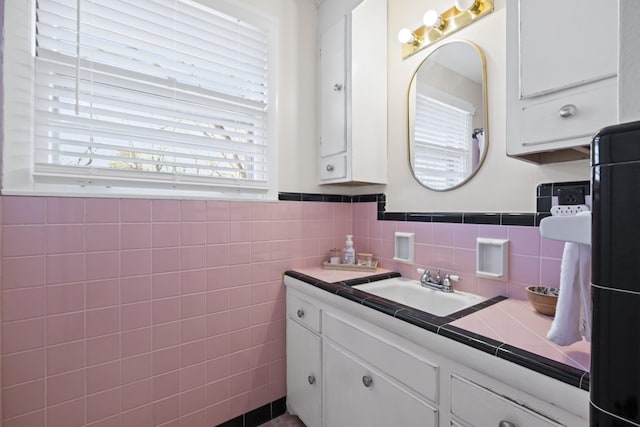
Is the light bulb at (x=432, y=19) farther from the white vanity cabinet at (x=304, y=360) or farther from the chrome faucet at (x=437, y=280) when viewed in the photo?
the white vanity cabinet at (x=304, y=360)

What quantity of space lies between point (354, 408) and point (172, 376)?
0.87m

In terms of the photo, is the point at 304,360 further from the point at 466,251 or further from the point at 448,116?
the point at 448,116

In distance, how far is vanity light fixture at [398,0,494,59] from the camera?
4.14 ft

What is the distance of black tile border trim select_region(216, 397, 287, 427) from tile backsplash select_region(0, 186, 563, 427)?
35 millimetres

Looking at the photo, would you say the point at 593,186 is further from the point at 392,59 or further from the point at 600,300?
the point at 392,59

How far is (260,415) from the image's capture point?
1608mm

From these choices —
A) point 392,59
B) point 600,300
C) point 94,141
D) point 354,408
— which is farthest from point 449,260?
point 94,141

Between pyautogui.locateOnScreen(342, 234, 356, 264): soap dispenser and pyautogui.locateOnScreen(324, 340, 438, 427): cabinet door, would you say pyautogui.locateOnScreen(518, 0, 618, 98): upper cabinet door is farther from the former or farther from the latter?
pyautogui.locateOnScreen(342, 234, 356, 264): soap dispenser

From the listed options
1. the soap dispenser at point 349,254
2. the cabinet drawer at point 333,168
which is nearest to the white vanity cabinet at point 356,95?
the cabinet drawer at point 333,168

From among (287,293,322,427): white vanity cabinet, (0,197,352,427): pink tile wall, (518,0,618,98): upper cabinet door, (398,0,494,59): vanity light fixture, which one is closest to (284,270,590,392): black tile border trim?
(287,293,322,427): white vanity cabinet

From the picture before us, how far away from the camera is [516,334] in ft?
2.70

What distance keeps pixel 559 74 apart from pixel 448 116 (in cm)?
62

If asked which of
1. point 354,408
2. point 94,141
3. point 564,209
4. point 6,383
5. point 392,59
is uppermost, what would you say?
point 392,59

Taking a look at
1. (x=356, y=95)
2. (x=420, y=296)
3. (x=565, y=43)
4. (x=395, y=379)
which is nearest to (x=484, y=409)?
(x=395, y=379)
